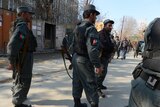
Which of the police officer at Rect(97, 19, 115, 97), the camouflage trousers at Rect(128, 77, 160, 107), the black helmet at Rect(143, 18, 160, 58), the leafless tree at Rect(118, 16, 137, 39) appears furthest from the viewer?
the leafless tree at Rect(118, 16, 137, 39)

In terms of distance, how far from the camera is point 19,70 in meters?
5.67

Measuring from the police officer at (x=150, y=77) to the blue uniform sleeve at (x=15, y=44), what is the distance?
9.79ft

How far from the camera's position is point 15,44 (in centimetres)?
540

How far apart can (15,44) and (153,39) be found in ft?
10.7

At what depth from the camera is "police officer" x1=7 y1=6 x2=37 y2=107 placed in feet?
18.0

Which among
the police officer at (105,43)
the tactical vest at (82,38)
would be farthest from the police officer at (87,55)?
the police officer at (105,43)

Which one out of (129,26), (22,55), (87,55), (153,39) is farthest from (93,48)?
(129,26)

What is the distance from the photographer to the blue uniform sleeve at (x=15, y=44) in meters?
5.38

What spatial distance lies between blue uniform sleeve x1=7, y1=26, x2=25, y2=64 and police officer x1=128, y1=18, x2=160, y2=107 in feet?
9.79

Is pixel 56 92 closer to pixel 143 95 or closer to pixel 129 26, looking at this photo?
pixel 143 95

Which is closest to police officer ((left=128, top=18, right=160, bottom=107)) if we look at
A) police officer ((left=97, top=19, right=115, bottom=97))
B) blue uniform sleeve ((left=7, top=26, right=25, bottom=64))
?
blue uniform sleeve ((left=7, top=26, right=25, bottom=64))

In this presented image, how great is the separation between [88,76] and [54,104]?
1316mm

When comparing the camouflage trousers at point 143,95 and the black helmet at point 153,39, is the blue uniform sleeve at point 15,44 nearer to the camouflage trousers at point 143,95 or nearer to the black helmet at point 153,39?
the camouflage trousers at point 143,95

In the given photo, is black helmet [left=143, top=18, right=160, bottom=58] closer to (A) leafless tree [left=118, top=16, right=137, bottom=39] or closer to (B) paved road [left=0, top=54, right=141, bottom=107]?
(B) paved road [left=0, top=54, right=141, bottom=107]
